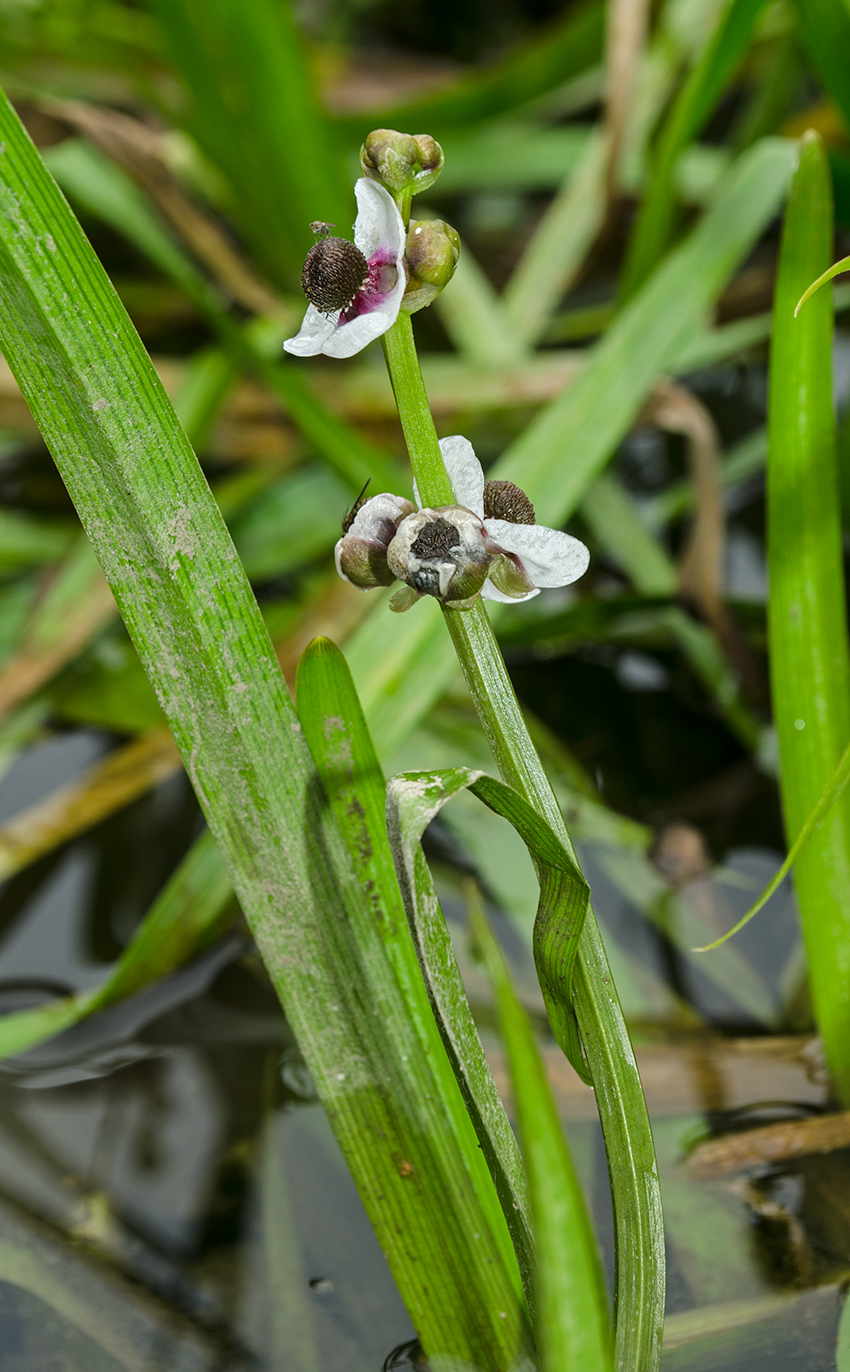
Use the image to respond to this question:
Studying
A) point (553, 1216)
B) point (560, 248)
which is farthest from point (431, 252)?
point (560, 248)

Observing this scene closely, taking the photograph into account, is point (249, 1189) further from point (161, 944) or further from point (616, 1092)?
point (616, 1092)

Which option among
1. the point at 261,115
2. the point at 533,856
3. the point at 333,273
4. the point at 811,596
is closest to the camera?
the point at 333,273

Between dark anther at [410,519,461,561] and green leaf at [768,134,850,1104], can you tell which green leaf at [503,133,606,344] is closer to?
green leaf at [768,134,850,1104]

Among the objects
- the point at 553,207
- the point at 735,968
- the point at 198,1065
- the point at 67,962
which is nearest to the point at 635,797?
the point at 735,968

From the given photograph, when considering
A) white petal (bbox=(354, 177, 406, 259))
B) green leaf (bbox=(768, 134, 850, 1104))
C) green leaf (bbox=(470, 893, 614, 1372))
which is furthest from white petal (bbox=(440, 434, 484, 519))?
green leaf (bbox=(768, 134, 850, 1104))

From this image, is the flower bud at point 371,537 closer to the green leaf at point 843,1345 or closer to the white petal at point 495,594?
the white petal at point 495,594

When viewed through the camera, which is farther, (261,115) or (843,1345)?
(261,115)
